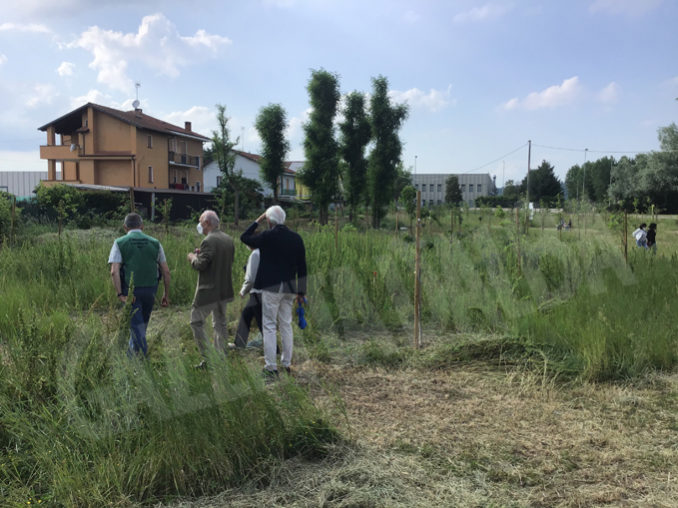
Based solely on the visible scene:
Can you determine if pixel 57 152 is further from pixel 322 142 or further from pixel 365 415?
pixel 365 415

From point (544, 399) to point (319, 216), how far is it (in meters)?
29.5

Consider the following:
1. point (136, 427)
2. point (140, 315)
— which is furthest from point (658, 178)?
point (136, 427)

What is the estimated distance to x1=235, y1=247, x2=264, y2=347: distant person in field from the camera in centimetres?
565

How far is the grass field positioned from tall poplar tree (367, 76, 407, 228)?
2670cm

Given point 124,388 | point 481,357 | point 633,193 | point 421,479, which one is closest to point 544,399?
point 481,357

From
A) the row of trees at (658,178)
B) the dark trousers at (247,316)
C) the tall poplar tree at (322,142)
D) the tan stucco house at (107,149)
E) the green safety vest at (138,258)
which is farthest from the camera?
the row of trees at (658,178)

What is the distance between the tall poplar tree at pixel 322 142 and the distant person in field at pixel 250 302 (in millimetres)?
25963

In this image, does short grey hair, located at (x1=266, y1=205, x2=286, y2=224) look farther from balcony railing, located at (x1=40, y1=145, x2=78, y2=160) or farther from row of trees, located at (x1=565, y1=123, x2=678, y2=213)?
row of trees, located at (x1=565, y1=123, x2=678, y2=213)

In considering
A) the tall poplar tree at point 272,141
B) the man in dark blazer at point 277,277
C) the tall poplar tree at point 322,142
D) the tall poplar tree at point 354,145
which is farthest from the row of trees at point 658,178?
the man in dark blazer at point 277,277

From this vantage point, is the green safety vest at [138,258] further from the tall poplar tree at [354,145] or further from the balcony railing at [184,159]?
the balcony railing at [184,159]

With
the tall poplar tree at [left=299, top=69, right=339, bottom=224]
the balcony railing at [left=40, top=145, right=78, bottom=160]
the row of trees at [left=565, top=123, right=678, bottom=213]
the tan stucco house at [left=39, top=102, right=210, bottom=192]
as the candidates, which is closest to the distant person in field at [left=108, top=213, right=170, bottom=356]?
the tall poplar tree at [left=299, top=69, right=339, bottom=224]

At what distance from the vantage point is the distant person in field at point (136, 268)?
16.7ft

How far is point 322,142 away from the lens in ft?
105

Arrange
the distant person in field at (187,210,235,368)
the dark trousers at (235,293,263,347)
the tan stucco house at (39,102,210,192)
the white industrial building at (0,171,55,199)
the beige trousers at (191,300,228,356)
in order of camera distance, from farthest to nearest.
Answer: the white industrial building at (0,171,55,199)
the tan stucco house at (39,102,210,192)
the dark trousers at (235,293,263,347)
the beige trousers at (191,300,228,356)
the distant person in field at (187,210,235,368)
